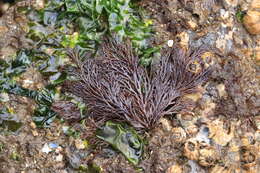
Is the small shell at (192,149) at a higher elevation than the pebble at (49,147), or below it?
higher

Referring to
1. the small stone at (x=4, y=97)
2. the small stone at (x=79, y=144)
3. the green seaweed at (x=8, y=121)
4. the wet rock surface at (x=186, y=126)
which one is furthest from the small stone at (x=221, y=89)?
the small stone at (x=4, y=97)

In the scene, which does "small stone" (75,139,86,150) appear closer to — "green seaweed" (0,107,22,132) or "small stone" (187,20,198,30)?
"green seaweed" (0,107,22,132)

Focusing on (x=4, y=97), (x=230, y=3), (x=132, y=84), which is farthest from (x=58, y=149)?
(x=230, y=3)

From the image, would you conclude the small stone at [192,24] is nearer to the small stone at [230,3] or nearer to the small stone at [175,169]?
the small stone at [230,3]

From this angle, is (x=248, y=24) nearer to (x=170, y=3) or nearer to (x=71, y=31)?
(x=170, y=3)

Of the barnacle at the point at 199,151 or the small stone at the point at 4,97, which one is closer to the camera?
the barnacle at the point at 199,151

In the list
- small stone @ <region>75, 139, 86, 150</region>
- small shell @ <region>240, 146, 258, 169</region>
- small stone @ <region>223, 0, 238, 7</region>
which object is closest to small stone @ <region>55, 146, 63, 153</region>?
small stone @ <region>75, 139, 86, 150</region>
